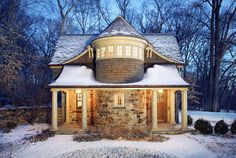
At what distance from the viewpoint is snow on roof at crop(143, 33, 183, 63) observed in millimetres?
17031

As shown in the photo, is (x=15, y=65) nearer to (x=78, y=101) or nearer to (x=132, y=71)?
(x=78, y=101)

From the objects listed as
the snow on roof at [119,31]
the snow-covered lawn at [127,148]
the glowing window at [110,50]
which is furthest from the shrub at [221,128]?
the glowing window at [110,50]

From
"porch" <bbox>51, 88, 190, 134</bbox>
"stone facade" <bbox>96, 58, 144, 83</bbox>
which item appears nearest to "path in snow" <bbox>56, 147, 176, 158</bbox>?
"porch" <bbox>51, 88, 190, 134</bbox>

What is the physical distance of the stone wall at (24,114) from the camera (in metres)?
17.5

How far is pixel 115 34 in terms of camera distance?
14195 mm

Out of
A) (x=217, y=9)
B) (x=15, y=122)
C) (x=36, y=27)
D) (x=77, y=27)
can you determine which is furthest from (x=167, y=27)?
(x=15, y=122)

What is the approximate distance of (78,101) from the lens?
16.7 meters

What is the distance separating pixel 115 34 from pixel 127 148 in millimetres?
6603

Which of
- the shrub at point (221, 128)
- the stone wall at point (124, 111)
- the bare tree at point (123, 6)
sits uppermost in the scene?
the bare tree at point (123, 6)

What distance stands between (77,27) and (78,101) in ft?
68.4

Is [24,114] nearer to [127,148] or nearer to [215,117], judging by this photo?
[127,148]

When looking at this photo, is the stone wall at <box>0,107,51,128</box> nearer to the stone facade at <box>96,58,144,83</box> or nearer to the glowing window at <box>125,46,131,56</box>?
the stone facade at <box>96,58,144,83</box>

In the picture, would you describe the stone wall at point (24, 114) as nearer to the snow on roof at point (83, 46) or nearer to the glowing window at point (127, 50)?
the snow on roof at point (83, 46)

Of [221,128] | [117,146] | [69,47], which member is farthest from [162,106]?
[69,47]
